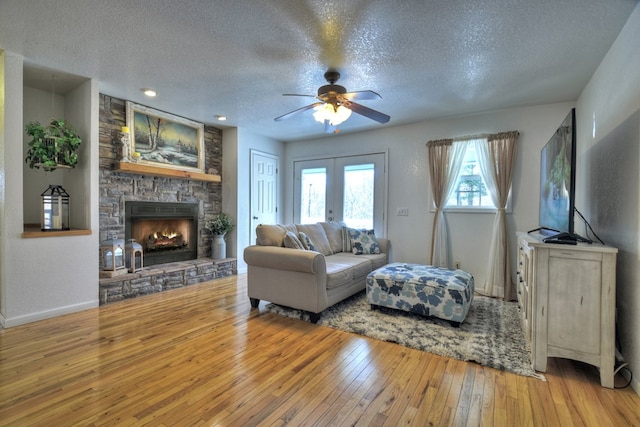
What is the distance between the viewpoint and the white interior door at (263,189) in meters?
5.31

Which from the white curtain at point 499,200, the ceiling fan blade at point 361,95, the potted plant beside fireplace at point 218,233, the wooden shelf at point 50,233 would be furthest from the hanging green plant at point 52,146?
the white curtain at point 499,200

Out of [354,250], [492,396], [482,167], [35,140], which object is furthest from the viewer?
[354,250]

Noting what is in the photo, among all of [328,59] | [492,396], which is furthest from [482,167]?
[492,396]

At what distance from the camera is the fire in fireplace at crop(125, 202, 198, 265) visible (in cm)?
405

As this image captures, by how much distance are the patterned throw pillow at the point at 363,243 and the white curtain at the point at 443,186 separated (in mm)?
862

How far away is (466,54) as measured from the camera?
98.5 inches

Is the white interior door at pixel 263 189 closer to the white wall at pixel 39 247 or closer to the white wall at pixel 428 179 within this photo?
the white wall at pixel 428 179

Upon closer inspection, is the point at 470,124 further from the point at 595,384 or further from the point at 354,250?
the point at 595,384

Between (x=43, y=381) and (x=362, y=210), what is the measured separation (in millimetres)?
4266

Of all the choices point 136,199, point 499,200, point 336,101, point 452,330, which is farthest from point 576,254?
point 136,199

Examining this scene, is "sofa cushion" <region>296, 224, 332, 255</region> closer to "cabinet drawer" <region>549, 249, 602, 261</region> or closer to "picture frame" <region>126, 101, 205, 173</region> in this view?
"picture frame" <region>126, 101, 205, 173</region>

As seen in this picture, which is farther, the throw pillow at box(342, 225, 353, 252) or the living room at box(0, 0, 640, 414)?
the throw pillow at box(342, 225, 353, 252)

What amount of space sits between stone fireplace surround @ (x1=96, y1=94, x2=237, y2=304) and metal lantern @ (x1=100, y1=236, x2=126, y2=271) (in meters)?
0.18

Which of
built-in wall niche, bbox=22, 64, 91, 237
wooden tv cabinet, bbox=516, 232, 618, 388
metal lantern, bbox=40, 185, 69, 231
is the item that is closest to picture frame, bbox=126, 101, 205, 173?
built-in wall niche, bbox=22, 64, 91, 237
